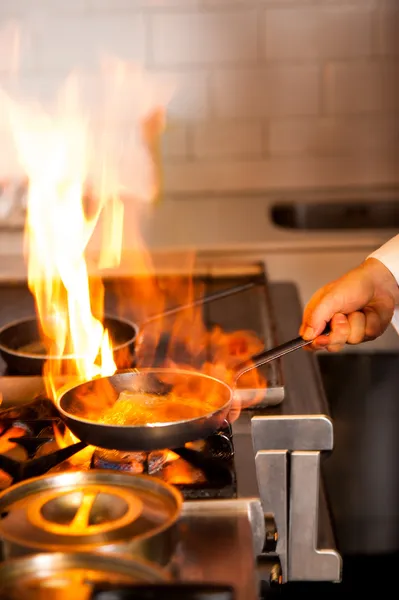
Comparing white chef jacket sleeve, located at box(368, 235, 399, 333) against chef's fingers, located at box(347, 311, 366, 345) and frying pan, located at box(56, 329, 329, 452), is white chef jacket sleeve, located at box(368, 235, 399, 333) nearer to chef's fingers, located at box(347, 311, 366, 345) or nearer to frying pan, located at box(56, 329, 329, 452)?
chef's fingers, located at box(347, 311, 366, 345)

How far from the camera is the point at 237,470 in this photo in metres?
0.98

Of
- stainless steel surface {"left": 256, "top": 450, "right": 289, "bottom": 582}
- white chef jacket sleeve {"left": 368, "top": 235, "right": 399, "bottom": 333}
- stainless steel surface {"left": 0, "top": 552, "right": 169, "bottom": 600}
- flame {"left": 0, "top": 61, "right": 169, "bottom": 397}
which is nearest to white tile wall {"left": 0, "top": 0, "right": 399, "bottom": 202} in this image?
flame {"left": 0, "top": 61, "right": 169, "bottom": 397}

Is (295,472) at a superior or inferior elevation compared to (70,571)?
inferior

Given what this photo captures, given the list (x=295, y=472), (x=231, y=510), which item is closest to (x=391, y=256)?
(x=295, y=472)

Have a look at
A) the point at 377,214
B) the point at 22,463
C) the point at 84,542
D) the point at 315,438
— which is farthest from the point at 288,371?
the point at 377,214

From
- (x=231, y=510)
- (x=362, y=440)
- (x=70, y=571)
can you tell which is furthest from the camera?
(x=362, y=440)

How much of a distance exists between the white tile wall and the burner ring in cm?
175

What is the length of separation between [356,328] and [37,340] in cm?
50

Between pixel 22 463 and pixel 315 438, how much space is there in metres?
0.39

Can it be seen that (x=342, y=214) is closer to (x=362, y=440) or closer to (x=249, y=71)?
(x=249, y=71)

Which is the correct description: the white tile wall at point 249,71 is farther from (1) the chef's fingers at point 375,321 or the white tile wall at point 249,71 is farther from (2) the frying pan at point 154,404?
(2) the frying pan at point 154,404

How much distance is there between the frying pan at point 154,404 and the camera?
0.96 meters

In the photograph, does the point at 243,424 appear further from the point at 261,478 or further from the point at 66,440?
the point at 66,440

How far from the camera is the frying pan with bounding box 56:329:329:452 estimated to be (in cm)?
96
